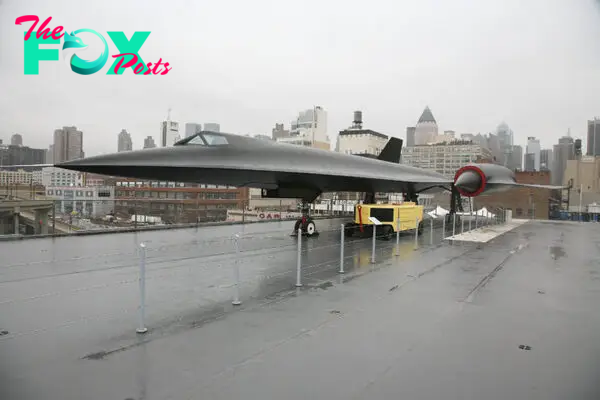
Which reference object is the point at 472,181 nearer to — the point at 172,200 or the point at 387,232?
the point at 387,232

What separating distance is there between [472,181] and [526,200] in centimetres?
3901

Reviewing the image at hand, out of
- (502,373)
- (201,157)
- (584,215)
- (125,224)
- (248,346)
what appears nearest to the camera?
(502,373)

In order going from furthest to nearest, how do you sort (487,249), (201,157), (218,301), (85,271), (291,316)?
(487,249) < (201,157) < (85,271) < (218,301) < (291,316)

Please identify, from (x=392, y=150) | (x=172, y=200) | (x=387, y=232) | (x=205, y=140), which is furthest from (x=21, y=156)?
(x=392, y=150)

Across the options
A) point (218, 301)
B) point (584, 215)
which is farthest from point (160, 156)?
point (584, 215)

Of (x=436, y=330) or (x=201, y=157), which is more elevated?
(x=201, y=157)

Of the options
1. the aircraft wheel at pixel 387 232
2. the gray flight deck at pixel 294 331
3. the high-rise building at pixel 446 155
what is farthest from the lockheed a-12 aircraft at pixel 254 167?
the high-rise building at pixel 446 155

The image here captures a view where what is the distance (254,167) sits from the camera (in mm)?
10008

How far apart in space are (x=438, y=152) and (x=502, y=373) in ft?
381

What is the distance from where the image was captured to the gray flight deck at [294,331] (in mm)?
3031

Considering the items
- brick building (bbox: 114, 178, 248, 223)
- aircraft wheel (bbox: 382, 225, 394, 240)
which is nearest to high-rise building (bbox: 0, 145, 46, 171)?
brick building (bbox: 114, 178, 248, 223)

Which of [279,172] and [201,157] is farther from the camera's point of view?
[279,172]

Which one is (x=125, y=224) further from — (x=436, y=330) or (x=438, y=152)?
(x=438, y=152)

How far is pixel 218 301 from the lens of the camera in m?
5.31
